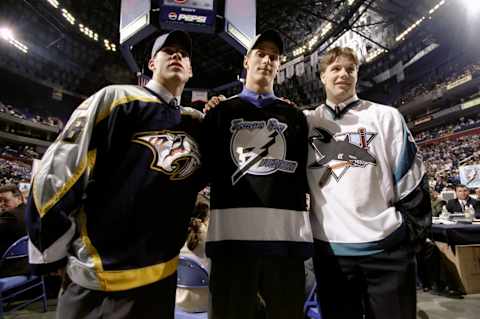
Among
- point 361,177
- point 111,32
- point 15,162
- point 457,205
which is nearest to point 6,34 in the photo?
point 111,32

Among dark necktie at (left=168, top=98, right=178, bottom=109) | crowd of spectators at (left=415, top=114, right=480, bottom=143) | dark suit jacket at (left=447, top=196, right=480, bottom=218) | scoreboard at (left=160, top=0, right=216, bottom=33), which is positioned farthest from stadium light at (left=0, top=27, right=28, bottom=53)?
crowd of spectators at (left=415, top=114, right=480, bottom=143)

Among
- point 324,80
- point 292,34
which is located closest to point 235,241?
point 324,80

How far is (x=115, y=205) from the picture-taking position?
1105 mm

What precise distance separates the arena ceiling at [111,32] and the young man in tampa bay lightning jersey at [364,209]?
809 cm

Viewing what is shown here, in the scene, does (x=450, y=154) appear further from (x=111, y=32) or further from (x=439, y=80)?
(x=111, y=32)

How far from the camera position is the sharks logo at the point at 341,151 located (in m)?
1.41

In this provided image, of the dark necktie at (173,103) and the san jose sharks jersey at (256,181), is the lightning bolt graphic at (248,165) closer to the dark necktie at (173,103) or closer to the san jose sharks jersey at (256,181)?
the san jose sharks jersey at (256,181)

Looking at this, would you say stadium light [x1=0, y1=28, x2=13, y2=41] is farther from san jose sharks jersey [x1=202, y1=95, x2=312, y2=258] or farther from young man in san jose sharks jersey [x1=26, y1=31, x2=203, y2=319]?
san jose sharks jersey [x1=202, y1=95, x2=312, y2=258]

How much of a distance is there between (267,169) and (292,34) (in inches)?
593

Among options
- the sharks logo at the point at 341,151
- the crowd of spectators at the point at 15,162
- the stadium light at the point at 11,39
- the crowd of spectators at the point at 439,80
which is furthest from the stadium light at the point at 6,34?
the crowd of spectators at the point at 439,80

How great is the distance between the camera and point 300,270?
4.15 feet

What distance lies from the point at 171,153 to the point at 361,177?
89cm

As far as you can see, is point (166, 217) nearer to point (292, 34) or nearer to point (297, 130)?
point (297, 130)

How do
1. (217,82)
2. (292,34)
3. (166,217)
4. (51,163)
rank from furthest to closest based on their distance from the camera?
1. (292,34)
2. (217,82)
3. (166,217)
4. (51,163)
